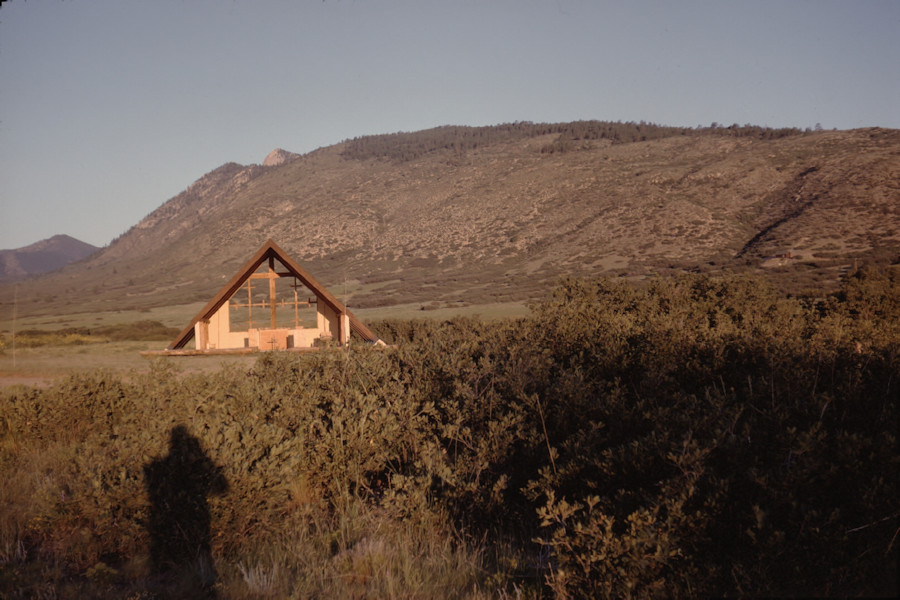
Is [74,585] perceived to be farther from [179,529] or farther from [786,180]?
[786,180]

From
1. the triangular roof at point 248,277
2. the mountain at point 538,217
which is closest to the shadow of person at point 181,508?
the triangular roof at point 248,277

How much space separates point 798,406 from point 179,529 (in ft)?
15.2

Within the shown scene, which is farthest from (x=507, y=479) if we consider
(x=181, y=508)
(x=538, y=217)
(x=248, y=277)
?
(x=538, y=217)

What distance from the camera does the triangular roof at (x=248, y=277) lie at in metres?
16.4

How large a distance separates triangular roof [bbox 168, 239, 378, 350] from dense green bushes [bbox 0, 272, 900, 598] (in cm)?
909

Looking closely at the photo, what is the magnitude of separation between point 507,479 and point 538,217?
249 ft

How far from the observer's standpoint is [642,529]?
10.4 feet

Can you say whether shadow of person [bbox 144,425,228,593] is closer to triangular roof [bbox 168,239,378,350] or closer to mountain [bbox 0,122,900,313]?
triangular roof [bbox 168,239,378,350]

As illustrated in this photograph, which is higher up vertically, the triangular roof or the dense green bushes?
the triangular roof

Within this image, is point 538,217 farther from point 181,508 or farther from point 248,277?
point 181,508

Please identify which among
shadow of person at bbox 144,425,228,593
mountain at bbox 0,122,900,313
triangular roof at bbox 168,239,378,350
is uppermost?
mountain at bbox 0,122,900,313

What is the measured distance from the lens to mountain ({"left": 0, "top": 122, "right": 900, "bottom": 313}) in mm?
51125

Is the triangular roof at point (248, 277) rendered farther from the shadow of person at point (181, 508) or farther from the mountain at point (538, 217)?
the mountain at point (538, 217)

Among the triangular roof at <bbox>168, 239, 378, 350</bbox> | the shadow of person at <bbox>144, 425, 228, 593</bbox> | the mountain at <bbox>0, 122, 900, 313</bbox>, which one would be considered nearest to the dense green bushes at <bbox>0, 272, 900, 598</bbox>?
the shadow of person at <bbox>144, 425, 228, 593</bbox>
